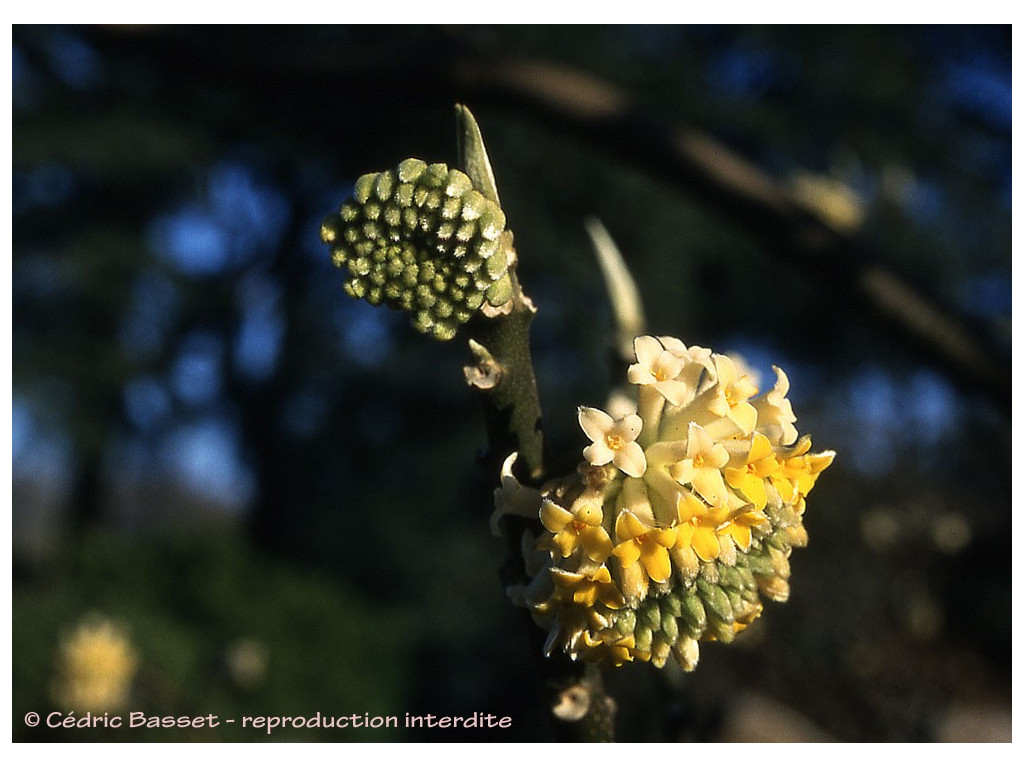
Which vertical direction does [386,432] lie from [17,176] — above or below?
below

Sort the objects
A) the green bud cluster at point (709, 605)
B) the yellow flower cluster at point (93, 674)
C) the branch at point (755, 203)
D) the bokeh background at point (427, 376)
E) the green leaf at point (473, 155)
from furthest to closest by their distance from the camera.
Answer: the bokeh background at point (427, 376) < the yellow flower cluster at point (93, 674) < the branch at point (755, 203) < the green bud cluster at point (709, 605) < the green leaf at point (473, 155)

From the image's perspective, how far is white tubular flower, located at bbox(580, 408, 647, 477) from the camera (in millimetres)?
596

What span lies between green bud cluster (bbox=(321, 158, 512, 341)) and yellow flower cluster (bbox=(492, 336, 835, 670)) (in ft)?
0.37

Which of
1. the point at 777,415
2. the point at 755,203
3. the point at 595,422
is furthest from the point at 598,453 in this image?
the point at 755,203

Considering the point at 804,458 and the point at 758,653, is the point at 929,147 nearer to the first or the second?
the point at 758,653

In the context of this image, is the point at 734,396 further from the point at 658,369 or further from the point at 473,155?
the point at 473,155

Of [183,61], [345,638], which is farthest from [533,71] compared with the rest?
[345,638]

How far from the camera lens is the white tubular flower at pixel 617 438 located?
1.96 feet

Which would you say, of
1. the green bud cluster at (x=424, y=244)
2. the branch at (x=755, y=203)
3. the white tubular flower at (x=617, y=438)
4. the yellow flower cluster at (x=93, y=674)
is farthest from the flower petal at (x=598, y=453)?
the yellow flower cluster at (x=93, y=674)

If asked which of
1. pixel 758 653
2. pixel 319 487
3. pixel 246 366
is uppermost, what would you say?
pixel 246 366

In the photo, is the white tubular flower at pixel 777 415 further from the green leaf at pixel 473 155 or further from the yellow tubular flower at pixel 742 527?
the green leaf at pixel 473 155

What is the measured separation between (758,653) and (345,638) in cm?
361

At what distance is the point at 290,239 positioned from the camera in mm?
9703

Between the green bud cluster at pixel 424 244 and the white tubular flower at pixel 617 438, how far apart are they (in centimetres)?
10
